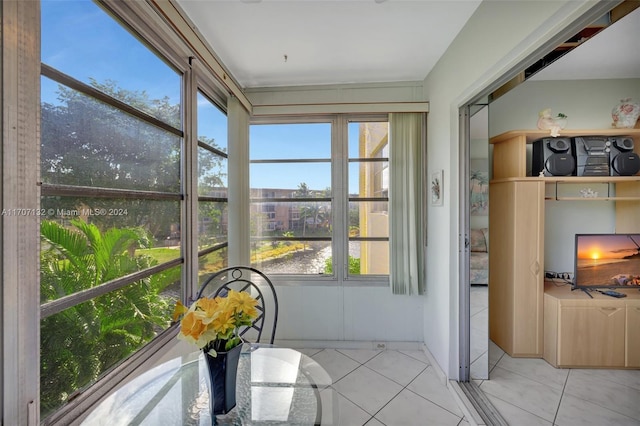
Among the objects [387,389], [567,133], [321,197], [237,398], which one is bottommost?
[387,389]

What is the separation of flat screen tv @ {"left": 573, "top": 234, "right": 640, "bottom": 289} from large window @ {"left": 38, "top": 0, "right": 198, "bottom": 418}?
3.41 meters

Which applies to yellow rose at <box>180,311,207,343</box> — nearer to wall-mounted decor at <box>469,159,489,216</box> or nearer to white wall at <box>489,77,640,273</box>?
wall-mounted decor at <box>469,159,489,216</box>

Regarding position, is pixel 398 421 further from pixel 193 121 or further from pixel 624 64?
pixel 624 64

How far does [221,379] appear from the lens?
36.4 inches

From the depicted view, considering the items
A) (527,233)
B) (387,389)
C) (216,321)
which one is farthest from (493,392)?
(216,321)

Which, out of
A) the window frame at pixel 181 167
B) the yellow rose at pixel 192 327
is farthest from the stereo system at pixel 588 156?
the window frame at pixel 181 167

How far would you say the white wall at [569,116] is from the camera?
225 centimetres

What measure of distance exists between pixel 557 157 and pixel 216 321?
9.78ft

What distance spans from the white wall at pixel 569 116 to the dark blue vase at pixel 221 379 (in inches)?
114

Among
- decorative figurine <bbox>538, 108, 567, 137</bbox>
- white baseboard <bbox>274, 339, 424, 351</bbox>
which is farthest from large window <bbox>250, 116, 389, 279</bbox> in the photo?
decorative figurine <bbox>538, 108, 567, 137</bbox>

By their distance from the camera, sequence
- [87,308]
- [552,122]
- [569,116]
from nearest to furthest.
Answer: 1. [87,308]
2. [552,122]
3. [569,116]

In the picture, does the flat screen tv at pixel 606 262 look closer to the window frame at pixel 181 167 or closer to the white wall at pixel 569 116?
the white wall at pixel 569 116

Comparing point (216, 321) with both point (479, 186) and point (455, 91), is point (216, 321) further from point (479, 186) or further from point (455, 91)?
point (455, 91)

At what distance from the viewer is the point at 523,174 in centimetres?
215
